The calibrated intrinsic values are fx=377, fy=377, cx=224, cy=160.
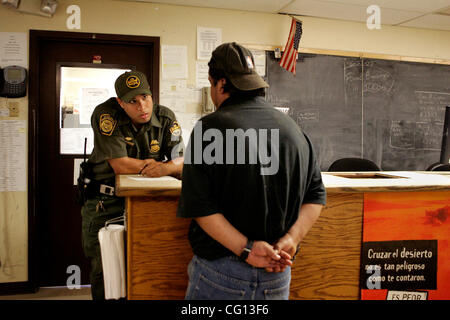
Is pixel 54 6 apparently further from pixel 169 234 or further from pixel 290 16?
pixel 169 234

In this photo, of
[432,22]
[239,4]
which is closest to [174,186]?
[239,4]

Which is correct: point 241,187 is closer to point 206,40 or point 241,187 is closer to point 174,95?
point 174,95

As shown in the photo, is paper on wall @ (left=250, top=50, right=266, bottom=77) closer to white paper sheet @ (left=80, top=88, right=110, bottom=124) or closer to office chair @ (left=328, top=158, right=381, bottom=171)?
office chair @ (left=328, top=158, right=381, bottom=171)

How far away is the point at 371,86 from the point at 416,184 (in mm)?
2390

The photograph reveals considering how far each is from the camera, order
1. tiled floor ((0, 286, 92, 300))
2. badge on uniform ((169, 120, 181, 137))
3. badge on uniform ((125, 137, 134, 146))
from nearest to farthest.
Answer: badge on uniform ((125, 137, 134, 146)) < badge on uniform ((169, 120, 181, 137)) < tiled floor ((0, 286, 92, 300))

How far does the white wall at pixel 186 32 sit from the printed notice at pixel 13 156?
0.21ft

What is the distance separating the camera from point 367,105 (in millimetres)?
3924

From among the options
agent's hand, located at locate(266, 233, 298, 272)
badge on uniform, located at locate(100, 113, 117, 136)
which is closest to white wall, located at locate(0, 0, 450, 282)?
badge on uniform, located at locate(100, 113, 117, 136)

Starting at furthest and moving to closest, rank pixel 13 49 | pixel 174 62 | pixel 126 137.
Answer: pixel 174 62, pixel 13 49, pixel 126 137

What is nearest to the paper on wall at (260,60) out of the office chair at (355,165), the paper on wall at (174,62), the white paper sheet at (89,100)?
the paper on wall at (174,62)

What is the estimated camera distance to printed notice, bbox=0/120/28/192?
10.3ft

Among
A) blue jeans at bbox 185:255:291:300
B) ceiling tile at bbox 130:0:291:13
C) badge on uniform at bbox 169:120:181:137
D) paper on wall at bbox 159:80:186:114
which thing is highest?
ceiling tile at bbox 130:0:291:13

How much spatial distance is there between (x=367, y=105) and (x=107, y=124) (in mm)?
2848
